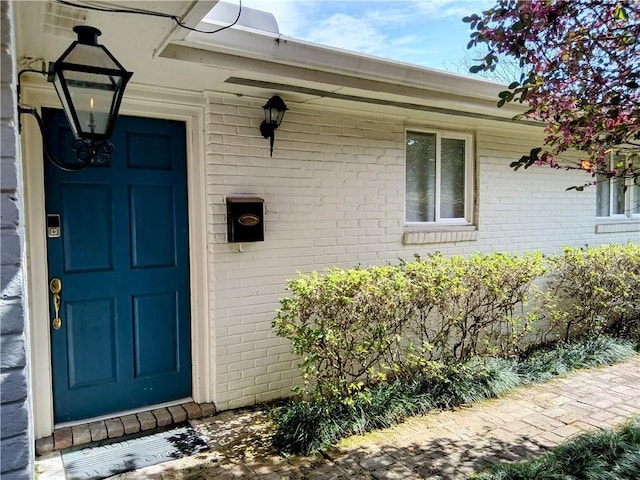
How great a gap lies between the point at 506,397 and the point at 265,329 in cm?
237

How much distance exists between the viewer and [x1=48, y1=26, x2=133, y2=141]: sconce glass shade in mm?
2135

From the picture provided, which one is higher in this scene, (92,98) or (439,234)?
(92,98)

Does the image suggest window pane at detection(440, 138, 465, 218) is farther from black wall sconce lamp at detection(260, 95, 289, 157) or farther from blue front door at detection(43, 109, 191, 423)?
blue front door at detection(43, 109, 191, 423)

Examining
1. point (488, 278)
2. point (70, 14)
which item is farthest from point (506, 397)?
point (70, 14)

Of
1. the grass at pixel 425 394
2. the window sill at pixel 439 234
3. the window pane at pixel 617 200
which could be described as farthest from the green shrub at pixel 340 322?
the window pane at pixel 617 200

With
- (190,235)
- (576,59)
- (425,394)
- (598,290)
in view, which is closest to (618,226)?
(598,290)

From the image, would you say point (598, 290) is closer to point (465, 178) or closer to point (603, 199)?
point (465, 178)

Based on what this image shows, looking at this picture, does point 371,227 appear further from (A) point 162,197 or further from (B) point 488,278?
(A) point 162,197

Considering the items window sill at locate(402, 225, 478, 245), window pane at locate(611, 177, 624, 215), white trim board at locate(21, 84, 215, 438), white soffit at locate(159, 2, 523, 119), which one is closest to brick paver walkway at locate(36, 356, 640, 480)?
white trim board at locate(21, 84, 215, 438)

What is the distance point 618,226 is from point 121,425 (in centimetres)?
725

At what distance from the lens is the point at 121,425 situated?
356cm

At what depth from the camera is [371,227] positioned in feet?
15.5

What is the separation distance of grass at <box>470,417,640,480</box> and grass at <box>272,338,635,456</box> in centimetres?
100

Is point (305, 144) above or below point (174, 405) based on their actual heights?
above
